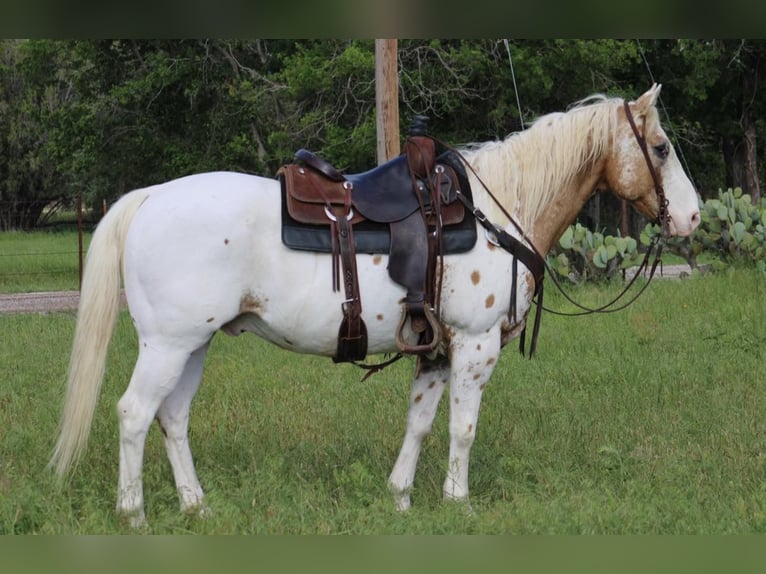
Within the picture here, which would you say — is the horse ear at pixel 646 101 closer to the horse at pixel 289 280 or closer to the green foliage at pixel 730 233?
the horse at pixel 289 280

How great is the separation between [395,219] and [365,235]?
7.2 inches

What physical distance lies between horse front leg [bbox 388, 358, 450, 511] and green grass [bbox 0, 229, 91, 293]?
14.1m

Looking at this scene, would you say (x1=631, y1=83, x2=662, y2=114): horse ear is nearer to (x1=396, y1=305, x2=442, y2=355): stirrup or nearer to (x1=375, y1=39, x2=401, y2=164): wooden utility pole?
(x1=396, y1=305, x2=442, y2=355): stirrup

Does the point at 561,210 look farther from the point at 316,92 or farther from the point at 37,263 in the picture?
the point at 37,263

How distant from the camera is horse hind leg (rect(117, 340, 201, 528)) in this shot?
4.79 metres

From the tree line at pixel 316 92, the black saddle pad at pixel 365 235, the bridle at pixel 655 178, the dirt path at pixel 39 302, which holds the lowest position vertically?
the dirt path at pixel 39 302

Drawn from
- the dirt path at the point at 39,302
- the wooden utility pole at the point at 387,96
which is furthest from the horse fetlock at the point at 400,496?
the dirt path at the point at 39,302

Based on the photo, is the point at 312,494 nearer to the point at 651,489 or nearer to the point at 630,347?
the point at 651,489

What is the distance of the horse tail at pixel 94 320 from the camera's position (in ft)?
16.3

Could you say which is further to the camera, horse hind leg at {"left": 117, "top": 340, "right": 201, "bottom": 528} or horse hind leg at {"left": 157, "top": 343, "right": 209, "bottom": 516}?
horse hind leg at {"left": 157, "top": 343, "right": 209, "bottom": 516}

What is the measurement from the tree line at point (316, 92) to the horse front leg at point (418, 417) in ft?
52.8

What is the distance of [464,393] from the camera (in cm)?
518

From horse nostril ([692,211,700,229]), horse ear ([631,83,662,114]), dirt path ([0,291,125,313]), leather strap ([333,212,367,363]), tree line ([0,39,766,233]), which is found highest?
tree line ([0,39,766,233])

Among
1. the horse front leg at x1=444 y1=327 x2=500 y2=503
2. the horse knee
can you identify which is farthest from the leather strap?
the horse knee
